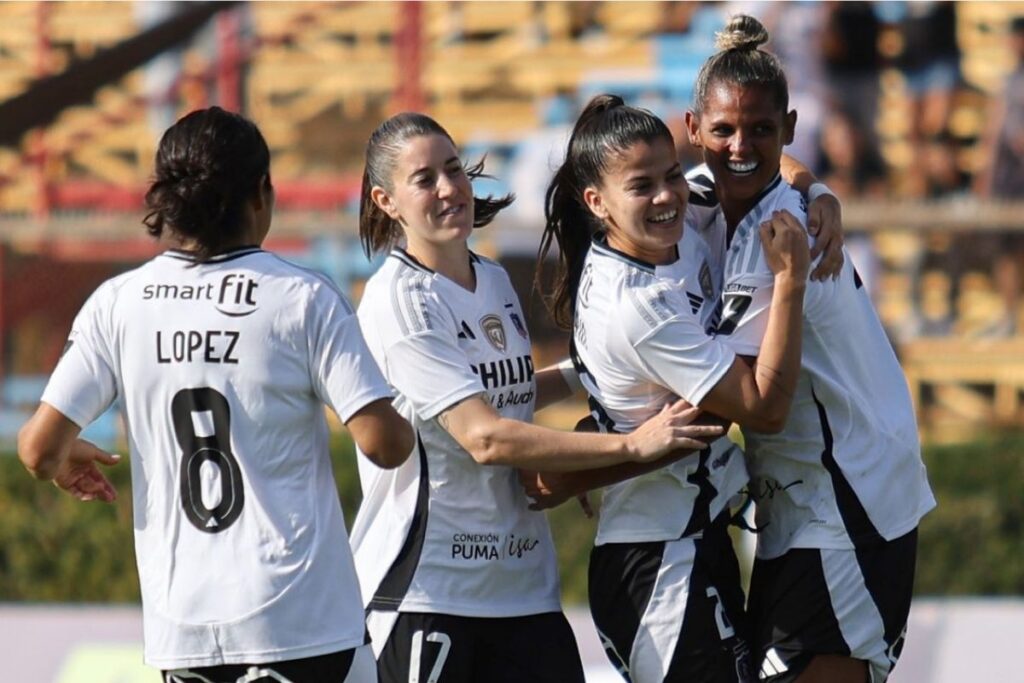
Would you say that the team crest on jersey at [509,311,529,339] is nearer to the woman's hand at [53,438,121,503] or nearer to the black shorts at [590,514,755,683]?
the black shorts at [590,514,755,683]

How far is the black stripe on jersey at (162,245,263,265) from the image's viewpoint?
10.7 feet

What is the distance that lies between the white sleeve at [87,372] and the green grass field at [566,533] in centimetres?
530

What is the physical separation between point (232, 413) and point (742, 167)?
4.08ft

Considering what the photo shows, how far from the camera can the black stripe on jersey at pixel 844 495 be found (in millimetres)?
3645

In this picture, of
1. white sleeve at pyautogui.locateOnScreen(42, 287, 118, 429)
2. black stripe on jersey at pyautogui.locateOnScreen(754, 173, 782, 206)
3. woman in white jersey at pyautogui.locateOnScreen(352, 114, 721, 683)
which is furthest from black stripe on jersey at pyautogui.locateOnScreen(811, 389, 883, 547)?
white sleeve at pyautogui.locateOnScreen(42, 287, 118, 429)

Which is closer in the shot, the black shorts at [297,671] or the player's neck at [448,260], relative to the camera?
the black shorts at [297,671]

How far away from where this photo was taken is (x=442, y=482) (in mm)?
3799

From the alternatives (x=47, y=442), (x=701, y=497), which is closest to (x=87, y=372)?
(x=47, y=442)

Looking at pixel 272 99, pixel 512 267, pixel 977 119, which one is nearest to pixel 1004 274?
pixel 977 119

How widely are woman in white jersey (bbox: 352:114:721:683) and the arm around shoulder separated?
1.29 ft

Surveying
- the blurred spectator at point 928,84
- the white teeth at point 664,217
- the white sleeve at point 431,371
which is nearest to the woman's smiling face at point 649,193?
the white teeth at point 664,217

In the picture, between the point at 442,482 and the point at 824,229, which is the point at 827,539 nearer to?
the point at 824,229

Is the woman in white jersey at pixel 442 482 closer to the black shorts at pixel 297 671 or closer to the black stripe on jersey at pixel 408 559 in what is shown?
the black stripe on jersey at pixel 408 559

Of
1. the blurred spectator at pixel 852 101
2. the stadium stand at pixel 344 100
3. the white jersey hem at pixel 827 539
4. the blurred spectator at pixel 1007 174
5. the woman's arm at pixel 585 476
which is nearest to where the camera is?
the woman's arm at pixel 585 476
